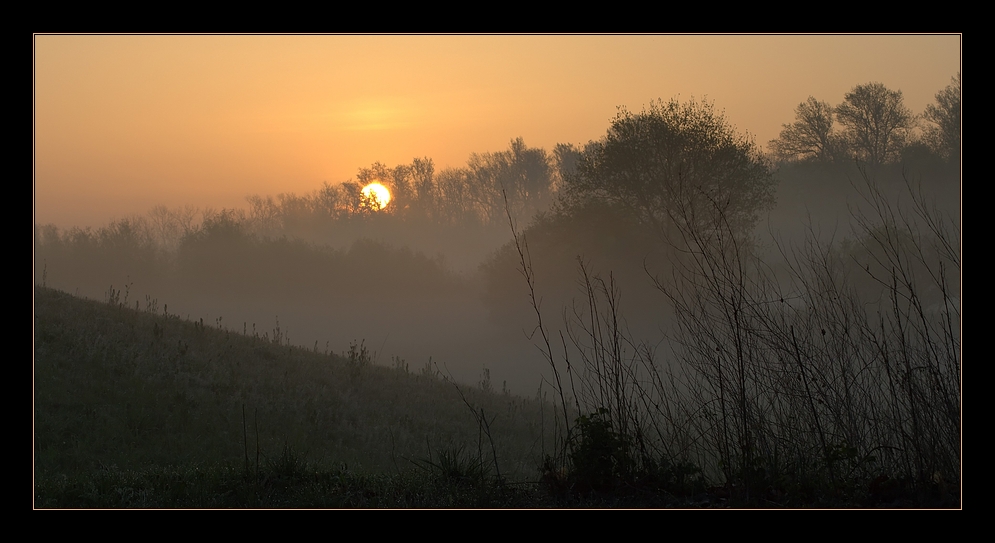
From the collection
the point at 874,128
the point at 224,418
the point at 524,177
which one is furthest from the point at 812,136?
the point at 224,418

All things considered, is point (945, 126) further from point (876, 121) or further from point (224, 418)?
point (224, 418)

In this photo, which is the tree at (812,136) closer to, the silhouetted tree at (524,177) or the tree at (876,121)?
the tree at (876,121)

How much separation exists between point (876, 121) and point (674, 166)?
46.9ft

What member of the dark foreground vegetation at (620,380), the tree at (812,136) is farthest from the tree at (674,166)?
the tree at (812,136)

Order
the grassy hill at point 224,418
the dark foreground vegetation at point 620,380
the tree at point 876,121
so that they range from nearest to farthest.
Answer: the dark foreground vegetation at point 620,380 < the grassy hill at point 224,418 < the tree at point 876,121

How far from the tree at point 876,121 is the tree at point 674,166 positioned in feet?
30.9

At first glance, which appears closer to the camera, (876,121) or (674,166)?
(674,166)

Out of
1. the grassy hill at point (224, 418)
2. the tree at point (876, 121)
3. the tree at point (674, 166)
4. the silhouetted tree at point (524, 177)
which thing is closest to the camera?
the grassy hill at point (224, 418)

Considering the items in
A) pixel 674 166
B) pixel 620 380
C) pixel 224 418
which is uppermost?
pixel 674 166

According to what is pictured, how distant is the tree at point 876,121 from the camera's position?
31.8m

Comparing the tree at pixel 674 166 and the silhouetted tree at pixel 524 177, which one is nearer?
the tree at pixel 674 166

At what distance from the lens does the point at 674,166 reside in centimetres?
2553

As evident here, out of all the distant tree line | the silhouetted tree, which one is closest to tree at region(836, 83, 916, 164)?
the distant tree line
